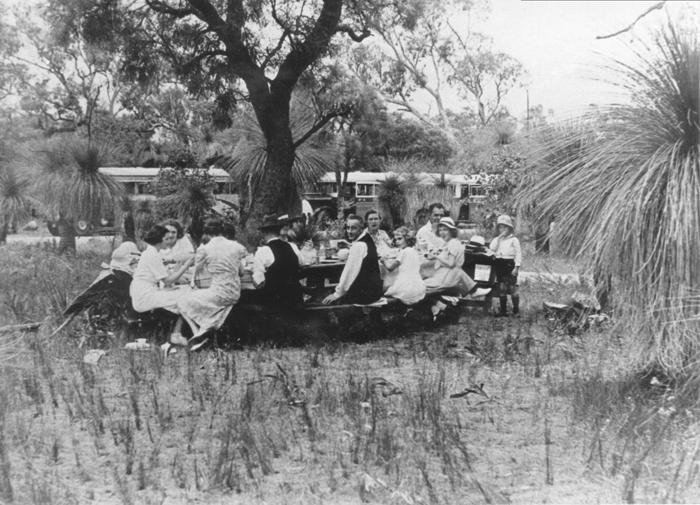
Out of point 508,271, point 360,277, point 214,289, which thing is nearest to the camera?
point 214,289

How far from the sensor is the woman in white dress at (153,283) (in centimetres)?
611

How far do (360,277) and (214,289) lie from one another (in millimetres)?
1298

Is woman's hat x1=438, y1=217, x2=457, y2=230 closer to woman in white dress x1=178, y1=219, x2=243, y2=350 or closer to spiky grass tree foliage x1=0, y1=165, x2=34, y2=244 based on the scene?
woman in white dress x1=178, y1=219, x2=243, y2=350

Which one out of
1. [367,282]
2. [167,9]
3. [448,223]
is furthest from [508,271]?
[167,9]

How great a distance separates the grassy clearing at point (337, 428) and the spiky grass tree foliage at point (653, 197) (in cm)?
45

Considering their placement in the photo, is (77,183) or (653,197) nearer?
(653,197)

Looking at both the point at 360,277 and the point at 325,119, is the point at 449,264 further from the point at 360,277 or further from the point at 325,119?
the point at 325,119

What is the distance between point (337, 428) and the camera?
402 centimetres

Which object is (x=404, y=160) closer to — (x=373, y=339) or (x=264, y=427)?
(x=373, y=339)

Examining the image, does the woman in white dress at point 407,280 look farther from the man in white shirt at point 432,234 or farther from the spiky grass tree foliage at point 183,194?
the spiky grass tree foliage at point 183,194

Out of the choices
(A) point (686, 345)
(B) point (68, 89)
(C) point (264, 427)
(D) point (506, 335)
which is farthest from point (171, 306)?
(B) point (68, 89)

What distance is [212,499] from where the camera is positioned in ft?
10.1

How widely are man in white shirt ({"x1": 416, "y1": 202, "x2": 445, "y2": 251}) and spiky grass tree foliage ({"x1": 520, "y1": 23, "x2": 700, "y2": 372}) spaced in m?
4.37

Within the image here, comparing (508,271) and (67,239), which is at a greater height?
(67,239)
